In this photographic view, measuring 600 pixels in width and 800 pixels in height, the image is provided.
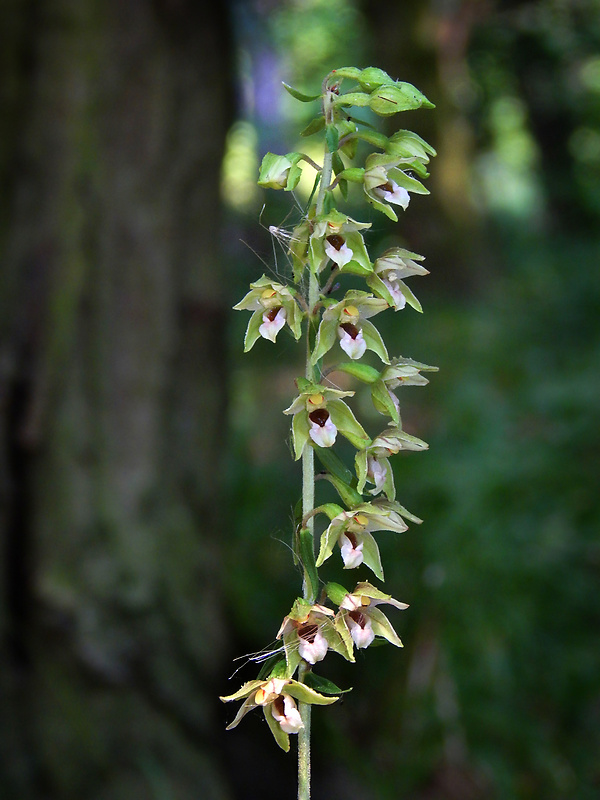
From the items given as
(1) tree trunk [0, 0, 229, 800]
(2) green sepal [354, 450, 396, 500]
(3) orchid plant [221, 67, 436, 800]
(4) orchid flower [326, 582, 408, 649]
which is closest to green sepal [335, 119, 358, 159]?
(3) orchid plant [221, 67, 436, 800]

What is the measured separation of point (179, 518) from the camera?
270 centimetres

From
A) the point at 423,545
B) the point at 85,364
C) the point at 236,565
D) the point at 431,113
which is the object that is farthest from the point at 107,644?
the point at 431,113

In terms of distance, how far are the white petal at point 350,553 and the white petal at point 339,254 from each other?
0.30 metres

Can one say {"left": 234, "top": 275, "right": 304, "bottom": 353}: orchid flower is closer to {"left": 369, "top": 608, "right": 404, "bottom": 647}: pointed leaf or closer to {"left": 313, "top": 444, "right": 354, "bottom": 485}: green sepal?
{"left": 313, "top": 444, "right": 354, "bottom": 485}: green sepal

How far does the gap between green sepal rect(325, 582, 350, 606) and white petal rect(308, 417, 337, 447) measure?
0.15 meters

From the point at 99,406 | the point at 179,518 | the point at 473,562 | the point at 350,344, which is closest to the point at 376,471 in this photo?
the point at 350,344

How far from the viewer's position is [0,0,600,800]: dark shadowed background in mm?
2352

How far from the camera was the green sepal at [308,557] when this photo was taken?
Answer: 2.63ft

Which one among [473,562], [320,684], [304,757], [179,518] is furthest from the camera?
[473,562]

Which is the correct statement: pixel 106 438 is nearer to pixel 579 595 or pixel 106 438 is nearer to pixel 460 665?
pixel 460 665

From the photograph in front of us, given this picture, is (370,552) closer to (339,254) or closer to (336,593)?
(336,593)

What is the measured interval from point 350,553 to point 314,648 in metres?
0.12

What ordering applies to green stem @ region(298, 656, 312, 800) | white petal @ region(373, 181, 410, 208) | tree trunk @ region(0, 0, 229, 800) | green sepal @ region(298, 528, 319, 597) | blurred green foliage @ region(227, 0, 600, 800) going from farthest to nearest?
blurred green foliage @ region(227, 0, 600, 800)
tree trunk @ region(0, 0, 229, 800)
white petal @ region(373, 181, 410, 208)
green sepal @ region(298, 528, 319, 597)
green stem @ region(298, 656, 312, 800)

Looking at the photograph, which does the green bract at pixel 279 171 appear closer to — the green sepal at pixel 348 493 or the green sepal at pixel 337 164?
the green sepal at pixel 337 164
